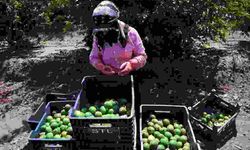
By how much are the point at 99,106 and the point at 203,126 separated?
2.02 metres

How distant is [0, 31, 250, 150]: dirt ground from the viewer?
6.65m

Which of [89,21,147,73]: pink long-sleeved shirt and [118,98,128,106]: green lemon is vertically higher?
[89,21,147,73]: pink long-sleeved shirt

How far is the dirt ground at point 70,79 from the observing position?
6.65 m

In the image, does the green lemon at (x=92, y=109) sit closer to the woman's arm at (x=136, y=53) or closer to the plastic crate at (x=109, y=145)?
the plastic crate at (x=109, y=145)

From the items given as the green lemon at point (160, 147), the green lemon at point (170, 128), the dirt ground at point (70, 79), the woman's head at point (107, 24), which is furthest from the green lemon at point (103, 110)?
the dirt ground at point (70, 79)

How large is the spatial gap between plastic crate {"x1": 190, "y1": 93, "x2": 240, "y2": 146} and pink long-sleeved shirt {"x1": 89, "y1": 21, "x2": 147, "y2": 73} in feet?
5.43

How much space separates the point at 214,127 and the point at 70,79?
13.8 feet

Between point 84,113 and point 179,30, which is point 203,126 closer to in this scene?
point 84,113

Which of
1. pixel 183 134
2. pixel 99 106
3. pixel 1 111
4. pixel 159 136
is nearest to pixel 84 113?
pixel 99 106

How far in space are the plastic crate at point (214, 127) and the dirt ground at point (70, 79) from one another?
20 centimetres

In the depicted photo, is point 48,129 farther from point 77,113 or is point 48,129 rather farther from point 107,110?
point 107,110

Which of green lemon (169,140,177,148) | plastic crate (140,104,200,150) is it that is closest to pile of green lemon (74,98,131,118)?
plastic crate (140,104,200,150)

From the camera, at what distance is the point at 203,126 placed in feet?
18.9

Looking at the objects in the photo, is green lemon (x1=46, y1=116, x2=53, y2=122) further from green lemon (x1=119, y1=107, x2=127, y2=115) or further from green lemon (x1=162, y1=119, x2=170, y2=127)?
green lemon (x1=162, y1=119, x2=170, y2=127)
